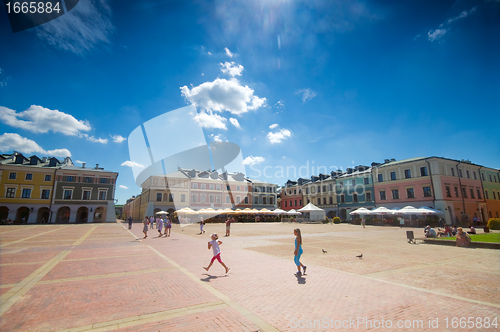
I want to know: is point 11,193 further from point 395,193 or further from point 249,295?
point 395,193

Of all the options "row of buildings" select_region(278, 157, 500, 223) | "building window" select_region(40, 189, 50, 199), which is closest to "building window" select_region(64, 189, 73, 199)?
"building window" select_region(40, 189, 50, 199)

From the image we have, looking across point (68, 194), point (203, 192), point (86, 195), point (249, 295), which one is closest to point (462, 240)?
point (249, 295)

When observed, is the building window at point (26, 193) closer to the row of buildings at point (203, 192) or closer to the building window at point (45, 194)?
the building window at point (45, 194)

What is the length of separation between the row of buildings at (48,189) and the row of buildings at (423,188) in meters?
47.3

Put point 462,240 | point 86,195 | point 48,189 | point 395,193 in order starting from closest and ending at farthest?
point 462,240 < point 395,193 < point 48,189 < point 86,195

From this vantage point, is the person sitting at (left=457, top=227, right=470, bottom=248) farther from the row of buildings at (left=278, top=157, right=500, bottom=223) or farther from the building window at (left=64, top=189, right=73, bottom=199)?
the building window at (left=64, top=189, right=73, bottom=199)

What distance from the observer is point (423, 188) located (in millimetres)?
36219

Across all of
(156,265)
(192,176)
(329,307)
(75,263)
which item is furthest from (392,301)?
(192,176)

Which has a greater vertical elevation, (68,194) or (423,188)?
(68,194)

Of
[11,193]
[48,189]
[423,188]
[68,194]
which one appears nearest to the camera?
[423,188]

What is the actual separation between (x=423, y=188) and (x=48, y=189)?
208 feet

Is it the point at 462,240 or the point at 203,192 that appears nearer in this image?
the point at 462,240

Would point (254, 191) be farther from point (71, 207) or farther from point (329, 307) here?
point (329, 307)

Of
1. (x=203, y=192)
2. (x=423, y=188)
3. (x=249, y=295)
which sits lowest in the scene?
(x=249, y=295)
